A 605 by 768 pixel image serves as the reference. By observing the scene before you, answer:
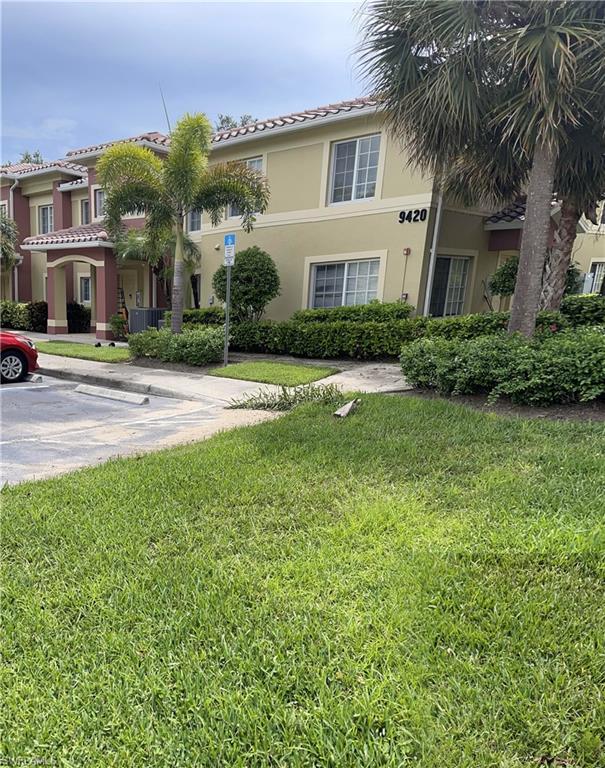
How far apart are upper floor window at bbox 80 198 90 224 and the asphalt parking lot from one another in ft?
49.3

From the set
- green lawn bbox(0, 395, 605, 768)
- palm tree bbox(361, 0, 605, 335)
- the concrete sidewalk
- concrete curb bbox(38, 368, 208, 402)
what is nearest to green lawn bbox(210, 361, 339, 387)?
the concrete sidewalk

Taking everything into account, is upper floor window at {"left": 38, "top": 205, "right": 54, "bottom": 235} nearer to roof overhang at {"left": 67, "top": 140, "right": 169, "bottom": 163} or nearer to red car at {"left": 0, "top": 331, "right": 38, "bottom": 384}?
Result: roof overhang at {"left": 67, "top": 140, "right": 169, "bottom": 163}

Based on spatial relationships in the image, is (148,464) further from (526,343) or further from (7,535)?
(526,343)

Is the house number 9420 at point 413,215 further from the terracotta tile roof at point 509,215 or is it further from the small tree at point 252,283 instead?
the small tree at point 252,283

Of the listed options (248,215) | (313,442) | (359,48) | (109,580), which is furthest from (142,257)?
(109,580)

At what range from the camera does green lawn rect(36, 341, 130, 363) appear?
43.4ft

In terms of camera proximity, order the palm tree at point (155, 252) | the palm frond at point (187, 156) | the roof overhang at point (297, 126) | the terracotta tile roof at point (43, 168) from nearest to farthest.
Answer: the palm frond at point (187, 156) → the roof overhang at point (297, 126) → the palm tree at point (155, 252) → the terracotta tile roof at point (43, 168)

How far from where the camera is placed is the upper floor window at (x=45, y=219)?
24.2m

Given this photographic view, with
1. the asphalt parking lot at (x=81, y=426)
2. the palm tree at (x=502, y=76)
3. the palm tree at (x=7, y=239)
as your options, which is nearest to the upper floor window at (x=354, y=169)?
the palm tree at (x=502, y=76)

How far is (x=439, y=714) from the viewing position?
73.7 inches

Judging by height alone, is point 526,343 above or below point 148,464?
above

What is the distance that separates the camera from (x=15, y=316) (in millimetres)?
21844

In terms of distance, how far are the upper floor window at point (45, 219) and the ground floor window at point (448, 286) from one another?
65.2 ft

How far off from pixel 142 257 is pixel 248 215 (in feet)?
17.9
